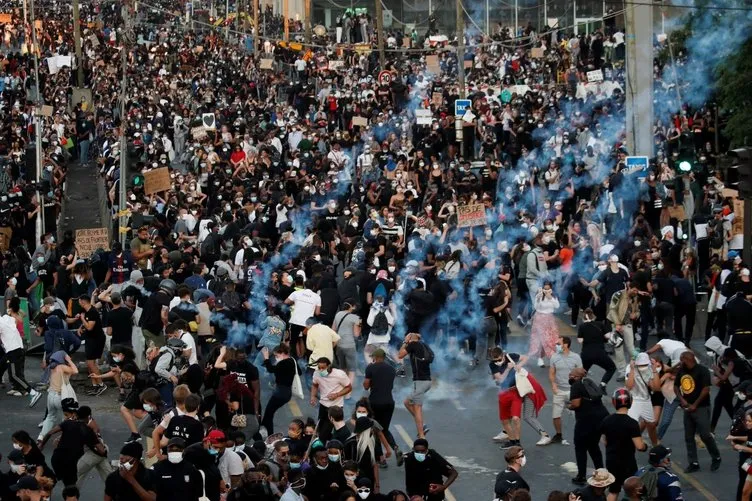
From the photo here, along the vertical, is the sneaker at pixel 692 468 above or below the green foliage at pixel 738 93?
below

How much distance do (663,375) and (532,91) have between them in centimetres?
2230

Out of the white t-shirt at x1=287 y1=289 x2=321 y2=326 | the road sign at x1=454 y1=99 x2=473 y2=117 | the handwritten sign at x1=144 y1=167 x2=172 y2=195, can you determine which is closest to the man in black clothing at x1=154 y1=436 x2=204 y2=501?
the white t-shirt at x1=287 y1=289 x2=321 y2=326

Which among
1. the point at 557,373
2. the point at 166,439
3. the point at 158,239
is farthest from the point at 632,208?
the point at 166,439

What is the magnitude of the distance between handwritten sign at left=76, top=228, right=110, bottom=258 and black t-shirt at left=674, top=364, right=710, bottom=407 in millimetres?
11702

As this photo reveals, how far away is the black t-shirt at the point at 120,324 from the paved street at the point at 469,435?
699 millimetres

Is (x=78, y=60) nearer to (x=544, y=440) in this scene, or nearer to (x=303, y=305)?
(x=303, y=305)

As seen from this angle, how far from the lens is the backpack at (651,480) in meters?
14.5

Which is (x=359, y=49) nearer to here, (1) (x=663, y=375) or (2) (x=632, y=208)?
(2) (x=632, y=208)

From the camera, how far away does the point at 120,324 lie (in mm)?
21328

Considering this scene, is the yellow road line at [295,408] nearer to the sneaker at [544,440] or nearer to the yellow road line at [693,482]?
the sneaker at [544,440]

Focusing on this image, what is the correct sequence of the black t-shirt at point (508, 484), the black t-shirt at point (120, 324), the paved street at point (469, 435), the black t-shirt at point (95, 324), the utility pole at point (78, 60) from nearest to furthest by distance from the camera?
the black t-shirt at point (508, 484)
the paved street at point (469, 435)
the black t-shirt at point (120, 324)
the black t-shirt at point (95, 324)
the utility pole at point (78, 60)

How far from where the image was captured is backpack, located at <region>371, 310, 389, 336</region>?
71.4 ft

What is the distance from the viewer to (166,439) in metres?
15.6

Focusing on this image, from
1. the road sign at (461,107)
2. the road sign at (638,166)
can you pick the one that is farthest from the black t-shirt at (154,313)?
the road sign at (461,107)
